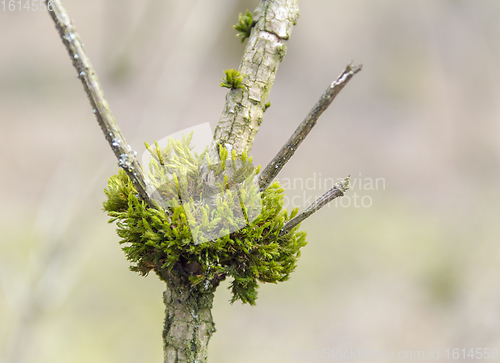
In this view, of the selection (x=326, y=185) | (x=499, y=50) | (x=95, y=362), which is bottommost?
(x=95, y=362)

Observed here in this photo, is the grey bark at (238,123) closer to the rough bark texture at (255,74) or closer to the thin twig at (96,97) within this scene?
the rough bark texture at (255,74)

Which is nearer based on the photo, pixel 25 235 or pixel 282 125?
pixel 25 235

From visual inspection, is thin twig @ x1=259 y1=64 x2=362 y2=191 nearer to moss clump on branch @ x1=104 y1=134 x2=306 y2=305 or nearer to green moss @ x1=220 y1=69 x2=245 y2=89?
moss clump on branch @ x1=104 y1=134 x2=306 y2=305

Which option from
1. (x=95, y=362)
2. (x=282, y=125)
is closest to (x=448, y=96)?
(x=282, y=125)

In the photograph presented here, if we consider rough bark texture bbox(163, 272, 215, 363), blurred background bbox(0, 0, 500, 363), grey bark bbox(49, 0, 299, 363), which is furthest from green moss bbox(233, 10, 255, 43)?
blurred background bbox(0, 0, 500, 363)

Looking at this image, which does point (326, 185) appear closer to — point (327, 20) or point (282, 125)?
point (282, 125)

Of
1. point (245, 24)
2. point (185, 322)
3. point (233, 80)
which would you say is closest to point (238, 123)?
point (233, 80)

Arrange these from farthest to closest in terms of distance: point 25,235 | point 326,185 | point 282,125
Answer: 1. point 282,125
2. point 326,185
3. point 25,235
